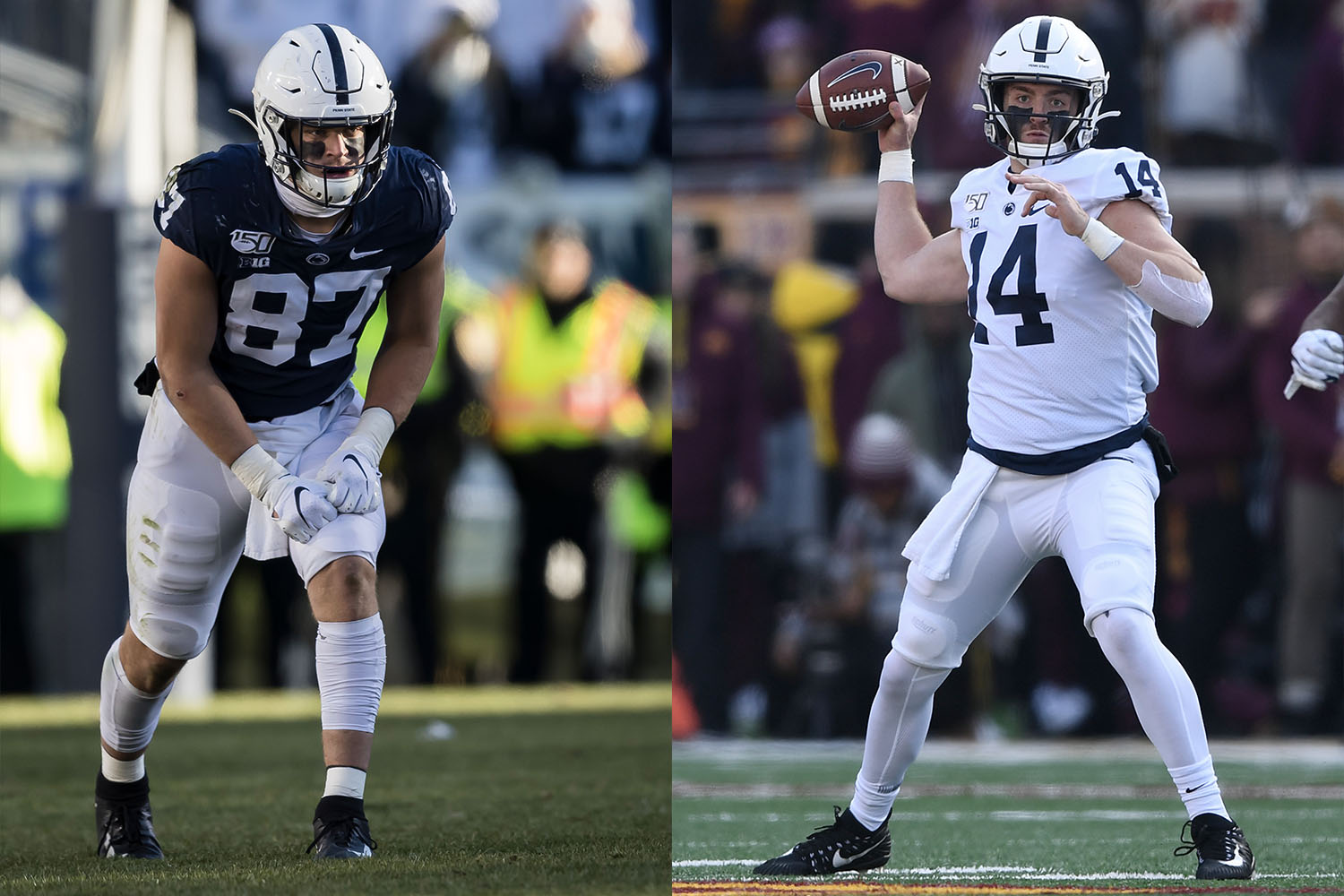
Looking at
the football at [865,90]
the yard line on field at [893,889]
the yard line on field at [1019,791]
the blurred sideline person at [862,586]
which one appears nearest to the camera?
the yard line on field at [893,889]

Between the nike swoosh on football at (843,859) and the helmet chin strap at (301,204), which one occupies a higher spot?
the helmet chin strap at (301,204)

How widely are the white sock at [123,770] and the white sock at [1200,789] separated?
235cm

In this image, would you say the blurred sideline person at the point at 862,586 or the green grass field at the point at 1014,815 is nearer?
the green grass field at the point at 1014,815

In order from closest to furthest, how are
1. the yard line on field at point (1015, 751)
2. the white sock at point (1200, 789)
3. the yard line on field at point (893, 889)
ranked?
1. the yard line on field at point (893, 889)
2. the white sock at point (1200, 789)
3. the yard line on field at point (1015, 751)

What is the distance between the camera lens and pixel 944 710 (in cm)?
897

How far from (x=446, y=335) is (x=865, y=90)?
5.71 m

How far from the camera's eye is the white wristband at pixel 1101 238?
14.8 feet

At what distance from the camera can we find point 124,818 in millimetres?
5012

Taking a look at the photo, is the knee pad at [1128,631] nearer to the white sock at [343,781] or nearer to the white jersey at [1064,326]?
the white jersey at [1064,326]

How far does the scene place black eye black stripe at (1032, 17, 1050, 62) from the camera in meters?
4.78

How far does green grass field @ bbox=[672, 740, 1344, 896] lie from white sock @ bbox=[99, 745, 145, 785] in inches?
50.2

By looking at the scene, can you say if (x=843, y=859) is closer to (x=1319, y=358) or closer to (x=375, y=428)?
(x=375, y=428)

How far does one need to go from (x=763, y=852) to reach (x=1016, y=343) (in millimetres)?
1359

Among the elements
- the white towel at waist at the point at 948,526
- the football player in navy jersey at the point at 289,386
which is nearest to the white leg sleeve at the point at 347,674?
the football player in navy jersey at the point at 289,386
